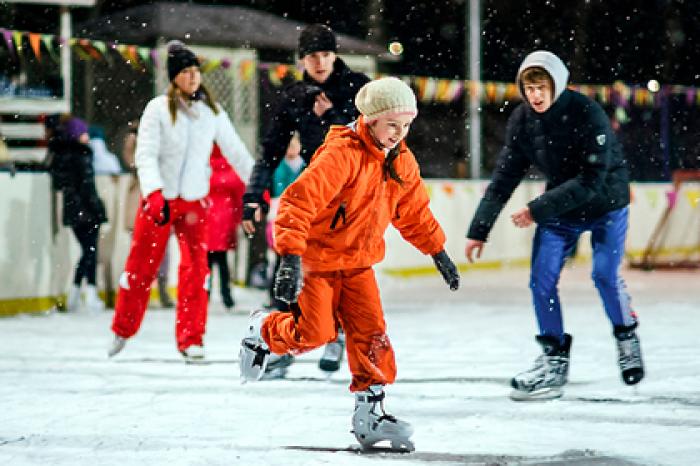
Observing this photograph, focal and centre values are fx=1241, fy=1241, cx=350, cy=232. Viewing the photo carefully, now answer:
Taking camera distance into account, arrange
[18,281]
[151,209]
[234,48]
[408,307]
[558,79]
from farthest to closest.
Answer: [234,48], [408,307], [18,281], [151,209], [558,79]

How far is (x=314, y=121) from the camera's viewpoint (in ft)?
19.7

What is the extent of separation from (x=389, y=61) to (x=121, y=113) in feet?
26.9

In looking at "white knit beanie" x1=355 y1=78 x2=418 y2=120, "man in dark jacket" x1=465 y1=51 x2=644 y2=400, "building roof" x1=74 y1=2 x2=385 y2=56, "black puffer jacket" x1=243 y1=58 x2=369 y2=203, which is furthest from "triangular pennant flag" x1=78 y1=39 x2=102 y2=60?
"white knit beanie" x1=355 y1=78 x2=418 y2=120

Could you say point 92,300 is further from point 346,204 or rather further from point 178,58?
point 346,204

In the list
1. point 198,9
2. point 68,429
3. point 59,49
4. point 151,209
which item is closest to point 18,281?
point 59,49

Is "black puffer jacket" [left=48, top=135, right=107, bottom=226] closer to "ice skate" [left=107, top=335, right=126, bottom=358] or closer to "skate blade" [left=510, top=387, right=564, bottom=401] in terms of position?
"ice skate" [left=107, top=335, right=126, bottom=358]

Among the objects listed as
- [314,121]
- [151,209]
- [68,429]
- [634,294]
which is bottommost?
[634,294]

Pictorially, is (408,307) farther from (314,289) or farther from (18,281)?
(314,289)

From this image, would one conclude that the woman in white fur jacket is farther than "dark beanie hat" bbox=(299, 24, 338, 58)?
Yes

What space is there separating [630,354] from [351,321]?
69.7 inches

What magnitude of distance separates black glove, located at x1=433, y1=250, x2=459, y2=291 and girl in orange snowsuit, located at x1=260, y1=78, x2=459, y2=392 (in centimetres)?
25

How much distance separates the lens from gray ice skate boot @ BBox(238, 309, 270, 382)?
4727 mm

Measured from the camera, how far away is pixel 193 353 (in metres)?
6.81

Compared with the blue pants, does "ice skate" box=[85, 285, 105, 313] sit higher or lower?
lower
